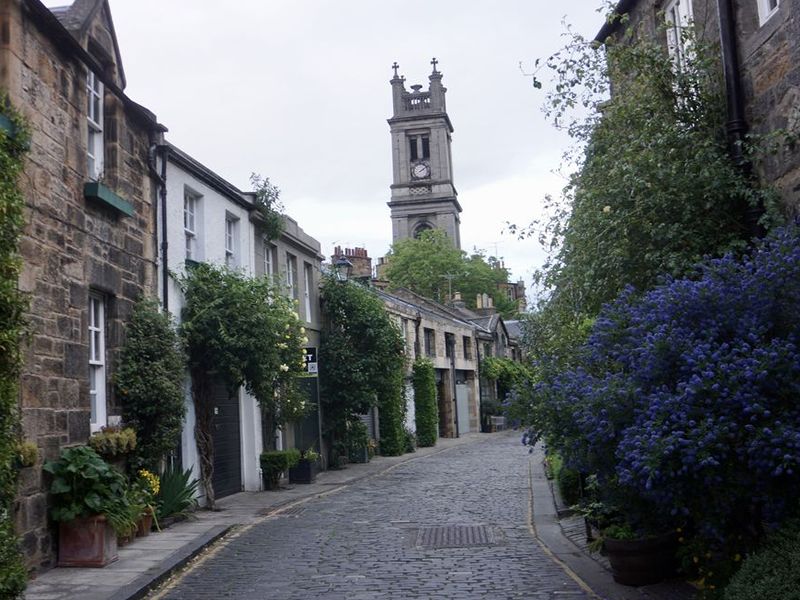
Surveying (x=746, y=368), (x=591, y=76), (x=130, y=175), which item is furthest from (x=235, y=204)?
(x=746, y=368)

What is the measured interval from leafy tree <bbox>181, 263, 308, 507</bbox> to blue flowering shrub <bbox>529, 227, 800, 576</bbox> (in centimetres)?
812

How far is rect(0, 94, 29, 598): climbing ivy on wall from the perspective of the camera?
6961 millimetres

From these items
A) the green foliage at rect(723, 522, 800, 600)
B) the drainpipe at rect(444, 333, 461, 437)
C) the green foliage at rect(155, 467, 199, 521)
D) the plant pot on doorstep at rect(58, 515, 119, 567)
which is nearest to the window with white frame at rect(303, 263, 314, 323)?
the green foliage at rect(155, 467, 199, 521)

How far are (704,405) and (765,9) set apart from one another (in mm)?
4974

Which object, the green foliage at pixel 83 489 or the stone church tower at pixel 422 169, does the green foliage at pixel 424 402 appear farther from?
the stone church tower at pixel 422 169

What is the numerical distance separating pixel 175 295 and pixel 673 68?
8.53 m

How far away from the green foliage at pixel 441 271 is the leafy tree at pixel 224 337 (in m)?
49.8

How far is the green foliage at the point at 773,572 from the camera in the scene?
5.12m

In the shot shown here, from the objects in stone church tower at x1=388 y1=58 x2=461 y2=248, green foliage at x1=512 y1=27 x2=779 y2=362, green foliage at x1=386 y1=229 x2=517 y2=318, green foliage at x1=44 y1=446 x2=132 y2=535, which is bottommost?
green foliage at x1=44 y1=446 x2=132 y2=535

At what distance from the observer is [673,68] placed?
10.5 meters

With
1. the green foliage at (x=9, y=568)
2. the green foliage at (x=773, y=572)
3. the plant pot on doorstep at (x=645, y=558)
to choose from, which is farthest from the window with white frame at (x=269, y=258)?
the green foliage at (x=773, y=572)

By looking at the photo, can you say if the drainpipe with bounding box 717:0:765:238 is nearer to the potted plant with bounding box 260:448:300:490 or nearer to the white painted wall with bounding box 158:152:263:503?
the white painted wall with bounding box 158:152:263:503

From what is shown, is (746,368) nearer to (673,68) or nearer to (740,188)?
(740,188)

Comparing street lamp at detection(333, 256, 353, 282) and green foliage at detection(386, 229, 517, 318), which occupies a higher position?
green foliage at detection(386, 229, 517, 318)
